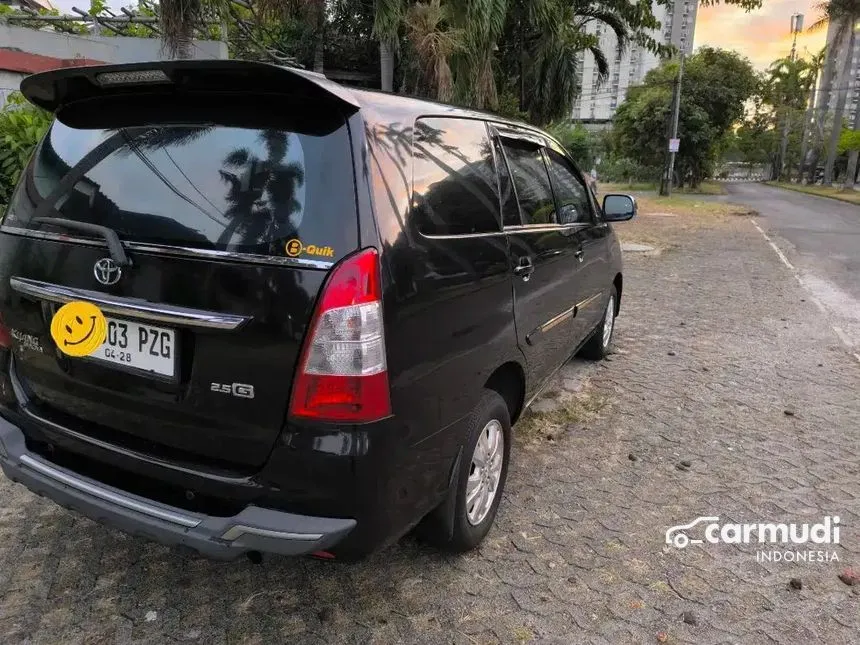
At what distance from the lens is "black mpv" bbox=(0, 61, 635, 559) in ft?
6.27

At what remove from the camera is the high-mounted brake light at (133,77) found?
2123 mm

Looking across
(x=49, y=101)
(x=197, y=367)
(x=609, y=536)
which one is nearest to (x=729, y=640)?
(x=609, y=536)

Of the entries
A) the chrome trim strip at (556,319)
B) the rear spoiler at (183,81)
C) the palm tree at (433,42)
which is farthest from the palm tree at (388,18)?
the rear spoiler at (183,81)

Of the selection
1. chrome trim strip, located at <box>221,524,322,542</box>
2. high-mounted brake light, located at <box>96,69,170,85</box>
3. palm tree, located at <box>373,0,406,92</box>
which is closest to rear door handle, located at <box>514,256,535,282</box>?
chrome trim strip, located at <box>221,524,322,542</box>

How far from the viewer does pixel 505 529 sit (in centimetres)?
297

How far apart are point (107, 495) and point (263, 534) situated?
60 cm

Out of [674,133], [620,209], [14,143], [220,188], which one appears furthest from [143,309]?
→ [674,133]

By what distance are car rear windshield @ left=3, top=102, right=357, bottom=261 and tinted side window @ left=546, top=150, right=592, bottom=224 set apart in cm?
209

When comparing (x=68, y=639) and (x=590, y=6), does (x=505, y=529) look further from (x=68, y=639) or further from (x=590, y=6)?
(x=590, y=6)

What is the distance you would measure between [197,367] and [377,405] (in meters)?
0.57

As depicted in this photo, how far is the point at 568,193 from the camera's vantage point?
159 inches

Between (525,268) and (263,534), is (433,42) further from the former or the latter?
(263,534)

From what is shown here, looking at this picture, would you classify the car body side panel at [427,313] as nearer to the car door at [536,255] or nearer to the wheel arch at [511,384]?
the wheel arch at [511,384]

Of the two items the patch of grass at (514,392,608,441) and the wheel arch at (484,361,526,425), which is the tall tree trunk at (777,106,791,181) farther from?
the wheel arch at (484,361,526,425)
